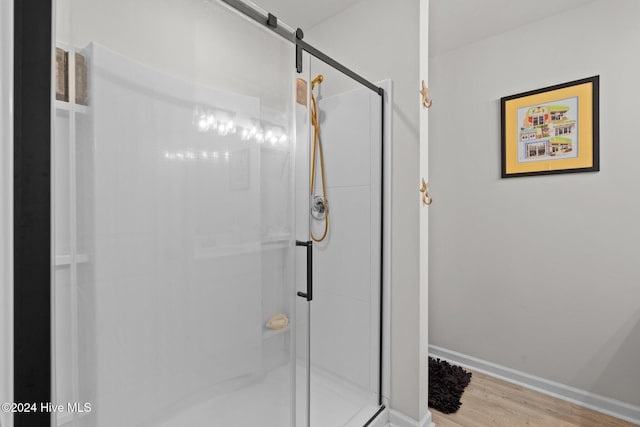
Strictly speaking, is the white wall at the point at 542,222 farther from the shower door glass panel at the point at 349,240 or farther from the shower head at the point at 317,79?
the shower head at the point at 317,79

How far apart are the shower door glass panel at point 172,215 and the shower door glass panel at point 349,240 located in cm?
59

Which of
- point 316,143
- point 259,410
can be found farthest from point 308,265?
point 316,143

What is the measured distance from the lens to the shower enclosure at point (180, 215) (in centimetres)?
69

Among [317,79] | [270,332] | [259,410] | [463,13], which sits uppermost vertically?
[463,13]

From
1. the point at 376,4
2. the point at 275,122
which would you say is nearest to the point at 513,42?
the point at 376,4

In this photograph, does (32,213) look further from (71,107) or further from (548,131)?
(548,131)

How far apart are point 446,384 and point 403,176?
148cm

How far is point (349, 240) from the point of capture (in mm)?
1764

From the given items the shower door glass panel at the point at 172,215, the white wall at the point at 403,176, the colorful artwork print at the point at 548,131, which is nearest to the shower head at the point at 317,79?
the white wall at the point at 403,176

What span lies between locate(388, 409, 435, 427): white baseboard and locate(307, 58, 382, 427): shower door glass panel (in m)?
0.11

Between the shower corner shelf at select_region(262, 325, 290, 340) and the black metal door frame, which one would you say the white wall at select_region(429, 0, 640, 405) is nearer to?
the shower corner shelf at select_region(262, 325, 290, 340)

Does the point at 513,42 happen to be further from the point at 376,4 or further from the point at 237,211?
the point at 237,211

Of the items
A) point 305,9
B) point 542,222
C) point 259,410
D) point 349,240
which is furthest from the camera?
point 542,222
